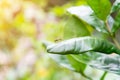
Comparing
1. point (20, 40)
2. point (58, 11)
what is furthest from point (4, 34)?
point (58, 11)

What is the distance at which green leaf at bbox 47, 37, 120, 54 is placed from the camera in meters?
0.53

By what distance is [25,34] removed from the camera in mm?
3021

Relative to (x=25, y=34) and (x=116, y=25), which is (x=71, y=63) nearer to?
(x=116, y=25)

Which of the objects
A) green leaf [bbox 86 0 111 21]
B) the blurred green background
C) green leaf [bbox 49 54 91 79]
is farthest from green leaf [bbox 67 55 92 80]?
the blurred green background

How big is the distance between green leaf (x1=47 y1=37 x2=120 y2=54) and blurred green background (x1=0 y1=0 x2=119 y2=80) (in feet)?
6.18

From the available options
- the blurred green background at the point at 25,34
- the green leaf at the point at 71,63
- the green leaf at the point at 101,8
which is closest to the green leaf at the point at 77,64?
the green leaf at the point at 71,63

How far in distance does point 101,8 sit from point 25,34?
7.92 ft

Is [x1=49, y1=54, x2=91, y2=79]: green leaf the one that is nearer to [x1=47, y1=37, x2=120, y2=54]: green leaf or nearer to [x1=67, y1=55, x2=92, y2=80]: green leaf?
[x1=67, y1=55, x2=92, y2=80]: green leaf

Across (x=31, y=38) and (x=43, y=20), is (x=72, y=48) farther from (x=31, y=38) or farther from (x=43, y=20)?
(x=43, y=20)

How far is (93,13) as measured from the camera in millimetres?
658

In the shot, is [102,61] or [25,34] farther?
[25,34]

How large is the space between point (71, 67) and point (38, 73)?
6.09 ft

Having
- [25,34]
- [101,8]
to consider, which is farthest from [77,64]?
[25,34]

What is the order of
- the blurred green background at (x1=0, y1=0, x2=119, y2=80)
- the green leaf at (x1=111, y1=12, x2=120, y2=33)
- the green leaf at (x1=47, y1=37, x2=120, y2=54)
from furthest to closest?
the blurred green background at (x1=0, y1=0, x2=119, y2=80) < the green leaf at (x1=111, y1=12, x2=120, y2=33) < the green leaf at (x1=47, y1=37, x2=120, y2=54)
